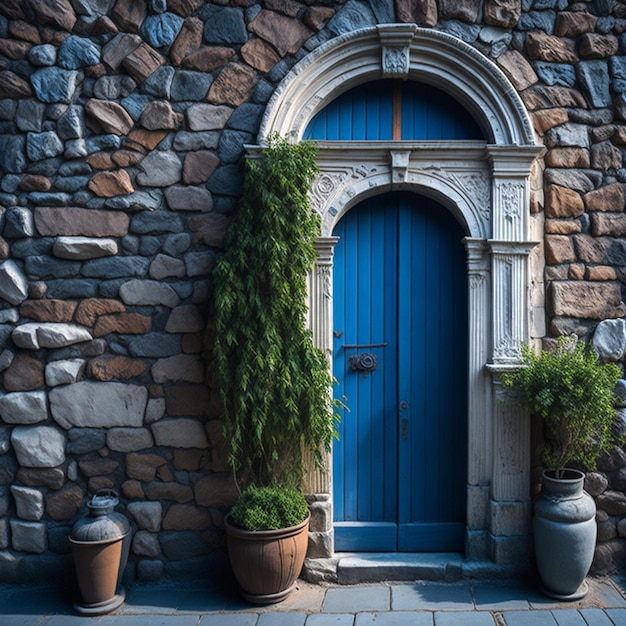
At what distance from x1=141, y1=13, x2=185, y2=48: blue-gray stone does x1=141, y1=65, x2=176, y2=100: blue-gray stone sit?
0.15 m

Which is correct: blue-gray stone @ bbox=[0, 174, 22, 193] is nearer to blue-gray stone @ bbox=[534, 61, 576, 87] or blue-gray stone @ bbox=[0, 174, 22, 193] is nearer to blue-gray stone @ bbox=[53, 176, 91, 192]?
blue-gray stone @ bbox=[53, 176, 91, 192]

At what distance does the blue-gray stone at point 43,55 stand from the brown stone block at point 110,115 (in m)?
0.33

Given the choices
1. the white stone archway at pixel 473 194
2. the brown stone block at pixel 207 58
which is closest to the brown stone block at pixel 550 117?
the white stone archway at pixel 473 194

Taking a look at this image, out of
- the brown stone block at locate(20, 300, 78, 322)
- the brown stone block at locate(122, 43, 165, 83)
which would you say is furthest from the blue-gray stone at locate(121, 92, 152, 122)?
the brown stone block at locate(20, 300, 78, 322)

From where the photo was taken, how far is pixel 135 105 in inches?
140

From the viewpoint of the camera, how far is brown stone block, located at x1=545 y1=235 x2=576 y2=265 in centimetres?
356

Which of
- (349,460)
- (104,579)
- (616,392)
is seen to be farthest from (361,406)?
(104,579)

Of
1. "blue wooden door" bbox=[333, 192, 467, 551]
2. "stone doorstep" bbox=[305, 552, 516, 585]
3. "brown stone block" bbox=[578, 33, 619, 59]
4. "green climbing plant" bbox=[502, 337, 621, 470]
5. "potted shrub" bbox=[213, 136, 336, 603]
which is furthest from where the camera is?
"blue wooden door" bbox=[333, 192, 467, 551]

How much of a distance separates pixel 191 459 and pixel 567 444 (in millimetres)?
2167

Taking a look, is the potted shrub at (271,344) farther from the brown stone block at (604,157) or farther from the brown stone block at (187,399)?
the brown stone block at (604,157)

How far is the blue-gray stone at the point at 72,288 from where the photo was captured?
3547mm

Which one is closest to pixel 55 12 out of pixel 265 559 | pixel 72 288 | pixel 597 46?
pixel 72 288

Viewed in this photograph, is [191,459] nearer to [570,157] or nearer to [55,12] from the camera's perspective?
[55,12]

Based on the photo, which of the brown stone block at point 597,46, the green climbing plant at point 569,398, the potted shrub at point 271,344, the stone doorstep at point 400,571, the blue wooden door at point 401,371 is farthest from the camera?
the blue wooden door at point 401,371
